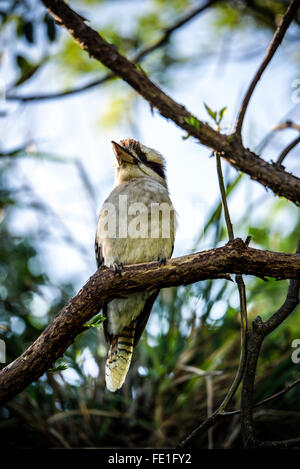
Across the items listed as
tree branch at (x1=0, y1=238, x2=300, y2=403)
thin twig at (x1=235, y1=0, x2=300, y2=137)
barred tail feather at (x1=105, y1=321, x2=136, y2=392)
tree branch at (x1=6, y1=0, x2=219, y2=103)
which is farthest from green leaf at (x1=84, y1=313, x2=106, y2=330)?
tree branch at (x1=6, y1=0, x2=219, y2=103)

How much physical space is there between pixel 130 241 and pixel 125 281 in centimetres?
89

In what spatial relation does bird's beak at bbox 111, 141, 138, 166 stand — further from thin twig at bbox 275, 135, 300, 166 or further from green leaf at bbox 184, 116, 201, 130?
thin twig at bbox 275, 135, 300, 166

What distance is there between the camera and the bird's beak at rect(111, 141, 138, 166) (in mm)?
3463

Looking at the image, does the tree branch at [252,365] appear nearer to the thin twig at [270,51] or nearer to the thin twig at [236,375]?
the thin twig at [236,375]

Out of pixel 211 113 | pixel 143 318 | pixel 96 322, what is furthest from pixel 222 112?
pixel 143 318

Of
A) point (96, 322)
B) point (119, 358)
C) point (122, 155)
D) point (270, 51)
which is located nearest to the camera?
point (96, 322)

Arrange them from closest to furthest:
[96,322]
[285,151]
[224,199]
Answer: [96,322]
[224,199]
[285,151]

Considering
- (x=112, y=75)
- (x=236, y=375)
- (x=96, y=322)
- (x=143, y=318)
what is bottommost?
(x=236, y=375)

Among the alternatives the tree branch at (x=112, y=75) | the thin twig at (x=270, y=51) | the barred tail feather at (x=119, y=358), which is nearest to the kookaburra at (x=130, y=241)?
the barred tail feather at (x=119, y=358)

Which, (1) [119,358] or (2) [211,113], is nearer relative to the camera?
(2) [211,113]

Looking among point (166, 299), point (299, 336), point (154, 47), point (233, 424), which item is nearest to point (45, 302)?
point (166, 299)

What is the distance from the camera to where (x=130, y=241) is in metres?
3.06

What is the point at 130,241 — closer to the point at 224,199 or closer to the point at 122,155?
the point at 122,155

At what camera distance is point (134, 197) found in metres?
3.15
